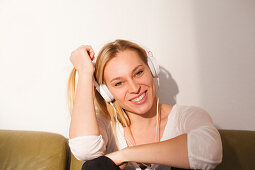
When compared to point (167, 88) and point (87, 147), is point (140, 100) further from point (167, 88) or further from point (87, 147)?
point (167, 88)

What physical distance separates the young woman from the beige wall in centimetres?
32

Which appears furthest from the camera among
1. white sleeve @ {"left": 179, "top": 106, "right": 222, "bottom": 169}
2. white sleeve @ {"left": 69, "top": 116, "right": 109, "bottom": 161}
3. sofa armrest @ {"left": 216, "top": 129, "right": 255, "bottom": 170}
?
sofa armrest @ {"left": 216, "top": 129, "right": 255, "bottom": 170}

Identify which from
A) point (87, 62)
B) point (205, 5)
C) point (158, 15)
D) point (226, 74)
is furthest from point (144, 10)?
point (226, 74)

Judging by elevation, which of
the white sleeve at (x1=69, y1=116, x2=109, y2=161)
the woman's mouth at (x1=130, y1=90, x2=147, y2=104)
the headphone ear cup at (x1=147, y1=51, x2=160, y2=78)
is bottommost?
the white sleeve at (x1=69, y1=116, x2=109, y2=161)

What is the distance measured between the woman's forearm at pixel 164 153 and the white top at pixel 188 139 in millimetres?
26

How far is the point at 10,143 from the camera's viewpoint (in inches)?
44.7

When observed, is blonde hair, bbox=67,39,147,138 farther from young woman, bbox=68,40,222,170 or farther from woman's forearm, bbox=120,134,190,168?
woman's forearm, bbox=120,134,190,168

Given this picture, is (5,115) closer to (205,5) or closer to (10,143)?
(10,143)

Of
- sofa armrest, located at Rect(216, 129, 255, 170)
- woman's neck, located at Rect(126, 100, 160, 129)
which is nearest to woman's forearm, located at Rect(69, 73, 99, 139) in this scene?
woman's neck, located at Rect(126, 100, 160, 129)

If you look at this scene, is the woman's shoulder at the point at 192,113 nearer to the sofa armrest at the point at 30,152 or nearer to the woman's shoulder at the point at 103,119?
the woman's shoulder at the point at 103,119

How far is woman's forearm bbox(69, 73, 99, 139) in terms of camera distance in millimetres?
875

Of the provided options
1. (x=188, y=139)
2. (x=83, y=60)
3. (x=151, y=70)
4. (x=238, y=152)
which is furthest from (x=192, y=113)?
(x=83, y=60)

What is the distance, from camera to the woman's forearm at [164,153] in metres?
0.76

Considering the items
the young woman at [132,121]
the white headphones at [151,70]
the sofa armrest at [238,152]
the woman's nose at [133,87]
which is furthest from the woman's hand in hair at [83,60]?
the sofa armrest at [238,152]
